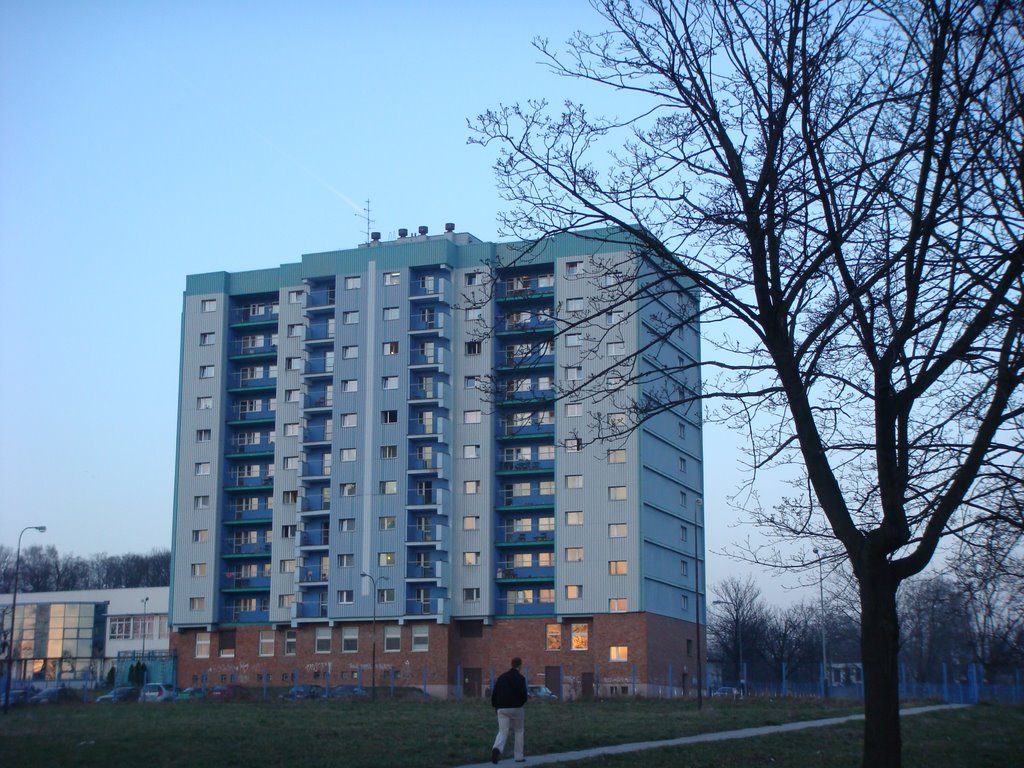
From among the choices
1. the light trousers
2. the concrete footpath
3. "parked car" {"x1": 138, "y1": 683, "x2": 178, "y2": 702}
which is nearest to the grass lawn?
the concrete footpath

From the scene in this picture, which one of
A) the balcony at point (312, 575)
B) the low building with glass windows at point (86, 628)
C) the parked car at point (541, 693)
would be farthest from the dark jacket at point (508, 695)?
the low building with glass windows at point (86, 628)

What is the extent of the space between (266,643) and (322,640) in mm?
5221

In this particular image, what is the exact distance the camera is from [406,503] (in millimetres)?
79812

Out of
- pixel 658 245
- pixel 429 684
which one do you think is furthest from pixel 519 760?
pixel 429 684

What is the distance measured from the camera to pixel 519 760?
59.8 ft

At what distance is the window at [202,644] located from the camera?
8625 centimetres

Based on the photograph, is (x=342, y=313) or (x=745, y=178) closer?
(x=745, y=178)

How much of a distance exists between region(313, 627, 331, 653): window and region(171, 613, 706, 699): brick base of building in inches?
5.1

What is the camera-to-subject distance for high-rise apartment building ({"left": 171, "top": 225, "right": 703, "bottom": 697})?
76250 millimetres

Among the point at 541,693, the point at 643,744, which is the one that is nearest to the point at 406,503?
the point at 541,693

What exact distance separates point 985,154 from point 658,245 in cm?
378

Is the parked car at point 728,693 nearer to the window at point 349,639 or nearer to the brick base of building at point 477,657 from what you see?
the brick base of building at point 477,657

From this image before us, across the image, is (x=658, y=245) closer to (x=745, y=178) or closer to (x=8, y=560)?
(x=745, y=178)

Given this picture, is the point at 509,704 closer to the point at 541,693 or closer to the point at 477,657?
the point at 541,693
